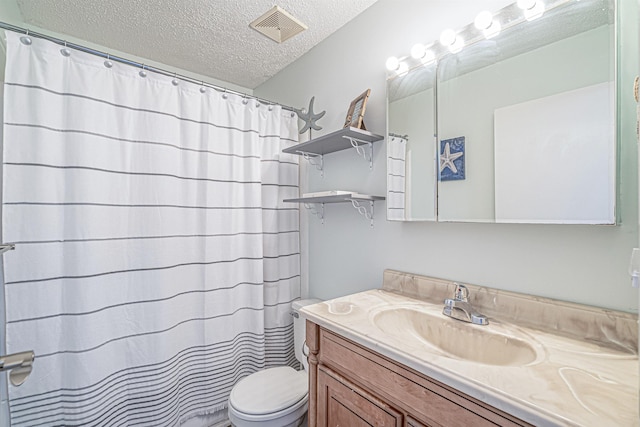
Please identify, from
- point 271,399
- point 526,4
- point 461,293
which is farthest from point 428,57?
point 271,399

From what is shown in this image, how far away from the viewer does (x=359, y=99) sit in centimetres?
156

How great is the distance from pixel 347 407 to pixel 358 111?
4.44ft

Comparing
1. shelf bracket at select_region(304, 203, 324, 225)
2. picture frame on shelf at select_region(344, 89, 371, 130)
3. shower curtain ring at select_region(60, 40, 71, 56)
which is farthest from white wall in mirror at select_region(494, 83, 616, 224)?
shower curtain ring at select_region(60, 40, 71, 56)

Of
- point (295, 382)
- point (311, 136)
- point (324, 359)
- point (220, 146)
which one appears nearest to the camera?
point (324, 359)

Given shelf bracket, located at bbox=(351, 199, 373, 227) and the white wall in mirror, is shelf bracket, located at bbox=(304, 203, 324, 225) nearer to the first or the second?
shelf bracket, located at bbox=(351, 199, 373, 227)

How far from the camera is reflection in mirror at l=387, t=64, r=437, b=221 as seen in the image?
52.2 inches

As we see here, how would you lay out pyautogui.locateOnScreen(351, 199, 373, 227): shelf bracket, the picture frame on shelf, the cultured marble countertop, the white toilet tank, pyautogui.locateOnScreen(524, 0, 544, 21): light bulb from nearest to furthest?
the cultured marble countertop < pyautogui.locateOnScreen(524, 0, 544, 21): light bulb < the picture frame on shelf < pyautogui.locateOnScreen(351, 199, 373, 227): shelf bracket < the white toilet tank

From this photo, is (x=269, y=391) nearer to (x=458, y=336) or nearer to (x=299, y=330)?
(x=299, y=330)

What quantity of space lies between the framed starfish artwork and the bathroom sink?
587mm

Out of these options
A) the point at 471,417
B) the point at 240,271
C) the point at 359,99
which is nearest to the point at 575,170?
the point at 471,417

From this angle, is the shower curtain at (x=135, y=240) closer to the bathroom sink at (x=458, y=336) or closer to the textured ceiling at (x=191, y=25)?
the textured ceiling at (x=191, y=25)

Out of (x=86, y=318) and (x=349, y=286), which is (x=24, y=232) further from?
(x=349, y=286)

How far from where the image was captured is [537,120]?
1.01m

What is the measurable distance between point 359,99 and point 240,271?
1.25m
